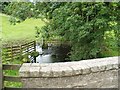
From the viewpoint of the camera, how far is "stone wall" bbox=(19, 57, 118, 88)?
5.63 feet

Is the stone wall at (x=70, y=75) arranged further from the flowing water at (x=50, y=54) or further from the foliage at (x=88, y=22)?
the flowing water at (x=50, y=54)

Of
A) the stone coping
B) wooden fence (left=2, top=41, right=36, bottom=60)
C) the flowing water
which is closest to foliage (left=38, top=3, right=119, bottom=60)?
the stone coping

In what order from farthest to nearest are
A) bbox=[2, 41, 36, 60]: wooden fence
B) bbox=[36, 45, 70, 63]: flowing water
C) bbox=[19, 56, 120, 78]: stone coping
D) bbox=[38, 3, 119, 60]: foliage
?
bbox=[36, 45, 70, 63]: flowing water < bbox=[2, 41, 36, 60]: wooden fence < bbox=[38, 3, 119, 60]: foliage < bbox=[19, 56, 120, 78]: stone coping

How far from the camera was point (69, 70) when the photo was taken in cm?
173

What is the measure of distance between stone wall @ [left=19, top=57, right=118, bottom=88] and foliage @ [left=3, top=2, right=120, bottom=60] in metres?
2.13

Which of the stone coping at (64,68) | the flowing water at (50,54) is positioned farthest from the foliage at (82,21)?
the flowing water at (50,54)

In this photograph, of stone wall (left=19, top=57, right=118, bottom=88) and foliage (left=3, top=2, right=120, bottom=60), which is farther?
foliage (left=3, top=2, right=120, bottom=60)

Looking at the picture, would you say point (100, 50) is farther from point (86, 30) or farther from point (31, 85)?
point (31, 85)

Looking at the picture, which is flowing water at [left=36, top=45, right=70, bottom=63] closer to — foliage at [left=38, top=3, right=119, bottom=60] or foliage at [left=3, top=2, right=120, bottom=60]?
foliage at [left=3, top=2, right=120, bottom=60]

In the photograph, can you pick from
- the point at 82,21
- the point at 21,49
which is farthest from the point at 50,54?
the point at 82,21

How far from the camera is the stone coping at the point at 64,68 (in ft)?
5.60

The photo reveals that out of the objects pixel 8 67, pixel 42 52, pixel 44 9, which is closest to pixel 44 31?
pixel 44 9

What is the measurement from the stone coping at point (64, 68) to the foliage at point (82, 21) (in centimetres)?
210

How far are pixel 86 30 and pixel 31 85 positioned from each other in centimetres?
259
